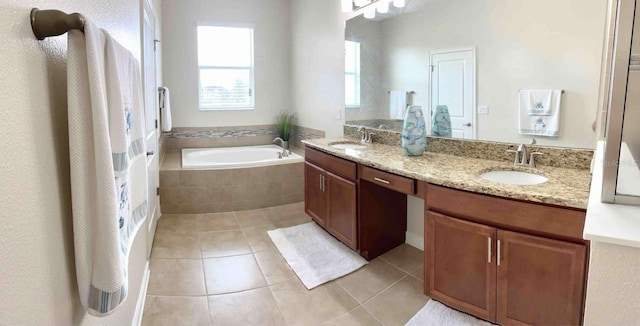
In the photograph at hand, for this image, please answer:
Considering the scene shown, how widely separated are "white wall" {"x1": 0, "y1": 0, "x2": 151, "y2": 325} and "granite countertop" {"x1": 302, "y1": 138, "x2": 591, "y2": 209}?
63.7 inches

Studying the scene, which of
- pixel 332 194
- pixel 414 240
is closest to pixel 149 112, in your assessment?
pixel 332 194

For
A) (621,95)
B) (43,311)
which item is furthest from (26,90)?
(621,95)

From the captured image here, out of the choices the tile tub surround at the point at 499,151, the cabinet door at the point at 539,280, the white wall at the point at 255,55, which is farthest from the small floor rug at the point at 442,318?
the white wall at the point at 255,55

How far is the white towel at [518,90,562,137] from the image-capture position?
2.03 meters

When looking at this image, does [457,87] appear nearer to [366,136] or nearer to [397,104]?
[397,104]

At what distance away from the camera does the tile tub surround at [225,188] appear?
3830mm

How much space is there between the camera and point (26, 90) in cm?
69

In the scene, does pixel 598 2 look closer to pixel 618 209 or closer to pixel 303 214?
pixel 618 209

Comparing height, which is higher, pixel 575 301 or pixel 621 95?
pixel 621 95

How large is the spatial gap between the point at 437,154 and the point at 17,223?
7.94 feet

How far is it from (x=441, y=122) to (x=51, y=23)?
2415 mm

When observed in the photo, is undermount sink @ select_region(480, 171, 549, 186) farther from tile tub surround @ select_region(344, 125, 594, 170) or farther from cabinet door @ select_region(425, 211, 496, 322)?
cabinet door @ select_region(425, 211, 496, 322)

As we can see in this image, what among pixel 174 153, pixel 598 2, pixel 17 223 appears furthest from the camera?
pixel 174 153

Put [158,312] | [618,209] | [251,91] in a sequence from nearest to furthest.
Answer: [618,209] → [158,312] → [251,91]
